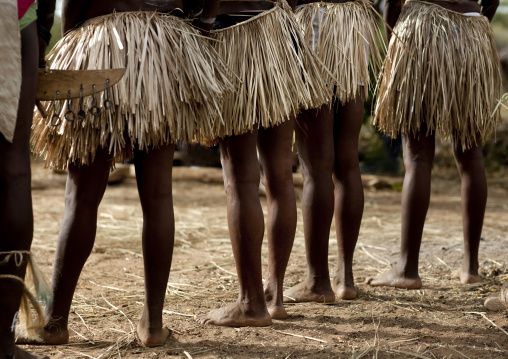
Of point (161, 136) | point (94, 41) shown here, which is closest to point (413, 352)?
point (161, 136)

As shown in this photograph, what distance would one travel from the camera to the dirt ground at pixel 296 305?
7.81 feet

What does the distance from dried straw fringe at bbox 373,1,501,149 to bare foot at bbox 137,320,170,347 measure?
1.66 m

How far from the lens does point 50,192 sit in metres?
6.67

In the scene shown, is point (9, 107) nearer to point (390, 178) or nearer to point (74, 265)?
point (74, 265)

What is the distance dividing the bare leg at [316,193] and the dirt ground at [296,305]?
0.35 feet

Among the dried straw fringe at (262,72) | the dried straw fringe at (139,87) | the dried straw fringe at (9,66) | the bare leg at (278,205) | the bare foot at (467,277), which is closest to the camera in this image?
the dried straw fringe at (9,66)

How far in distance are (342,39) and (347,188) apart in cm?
70

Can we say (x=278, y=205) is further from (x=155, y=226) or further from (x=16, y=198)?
(x=16, y=198)

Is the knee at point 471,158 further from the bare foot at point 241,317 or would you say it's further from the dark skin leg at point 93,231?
the dark skin leg at point 93,231

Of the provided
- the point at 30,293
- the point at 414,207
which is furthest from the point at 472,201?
the point at 30,293

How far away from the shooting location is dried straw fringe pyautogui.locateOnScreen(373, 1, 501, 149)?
3.31 meters

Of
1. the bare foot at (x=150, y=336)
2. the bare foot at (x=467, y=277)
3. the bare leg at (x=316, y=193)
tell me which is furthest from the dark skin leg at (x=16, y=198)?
the bare foot at (x=467, y=277)

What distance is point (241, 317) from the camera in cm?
265

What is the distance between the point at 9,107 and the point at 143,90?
50 cm
